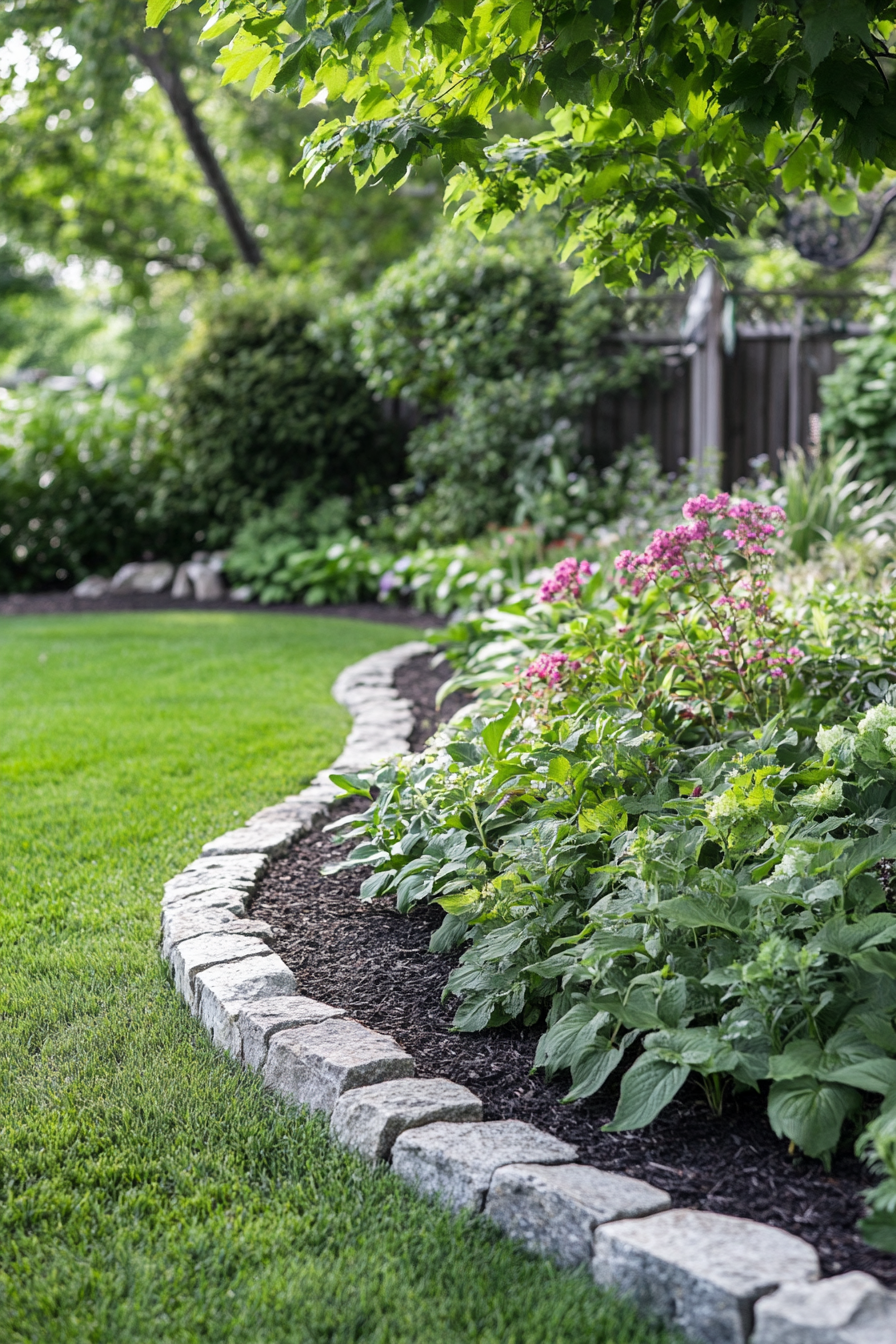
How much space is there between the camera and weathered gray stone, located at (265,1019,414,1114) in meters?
1.92

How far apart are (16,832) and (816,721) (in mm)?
2398

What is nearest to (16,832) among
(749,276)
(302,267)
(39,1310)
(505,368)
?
(39,1310)

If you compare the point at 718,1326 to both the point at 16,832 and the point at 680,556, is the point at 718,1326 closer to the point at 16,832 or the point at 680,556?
the point at 680,556

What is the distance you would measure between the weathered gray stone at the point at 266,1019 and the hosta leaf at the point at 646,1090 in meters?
0.65

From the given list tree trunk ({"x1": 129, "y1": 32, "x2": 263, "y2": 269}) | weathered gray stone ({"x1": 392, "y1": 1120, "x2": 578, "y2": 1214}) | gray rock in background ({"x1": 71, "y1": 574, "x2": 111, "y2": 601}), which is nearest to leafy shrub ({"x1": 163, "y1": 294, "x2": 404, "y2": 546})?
gray rock in background ({"x1": 71, "y1": 574, "x2": 111, "y2": 601})

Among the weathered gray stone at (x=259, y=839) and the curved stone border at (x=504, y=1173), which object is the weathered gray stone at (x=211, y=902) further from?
the weathered gray stone at (x=259, y=839)

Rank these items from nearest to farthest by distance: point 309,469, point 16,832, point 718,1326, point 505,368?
1. point 718,1326
2. point 16,832
3. point 505,368
4. point 309,469

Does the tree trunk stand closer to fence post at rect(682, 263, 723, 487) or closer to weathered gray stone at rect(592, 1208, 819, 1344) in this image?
fence post at rect(682, 263, 723, 487)

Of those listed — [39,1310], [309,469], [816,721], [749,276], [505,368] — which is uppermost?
[749,276]

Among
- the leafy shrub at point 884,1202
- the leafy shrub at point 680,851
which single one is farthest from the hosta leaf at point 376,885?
the leafy shrub at point 884,1202

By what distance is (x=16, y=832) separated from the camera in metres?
3.38

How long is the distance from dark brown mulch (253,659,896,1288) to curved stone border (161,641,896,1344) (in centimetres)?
7

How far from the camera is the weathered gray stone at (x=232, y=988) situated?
218cm

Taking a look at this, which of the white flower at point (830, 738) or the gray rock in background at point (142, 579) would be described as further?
the gray rock in background at point (142, 579)
